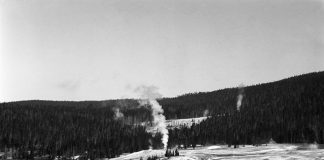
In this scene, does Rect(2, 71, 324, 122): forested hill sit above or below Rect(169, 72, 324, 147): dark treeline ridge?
above

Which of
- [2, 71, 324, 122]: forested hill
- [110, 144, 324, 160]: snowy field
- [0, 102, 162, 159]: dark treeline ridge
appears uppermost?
[2, 71, 324, 122]: forested hill

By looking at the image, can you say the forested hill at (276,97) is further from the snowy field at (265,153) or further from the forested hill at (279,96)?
the snowy field at (265,153)

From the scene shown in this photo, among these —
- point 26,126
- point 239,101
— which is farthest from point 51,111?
point 239,101

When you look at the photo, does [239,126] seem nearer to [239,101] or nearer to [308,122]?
[308,122]

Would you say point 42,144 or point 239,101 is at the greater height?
point 239,101

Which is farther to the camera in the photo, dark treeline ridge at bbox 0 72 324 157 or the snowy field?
dark treeline ridge at bbox 0 72 324 157

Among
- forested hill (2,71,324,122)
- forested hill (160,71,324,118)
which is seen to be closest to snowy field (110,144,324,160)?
forested hill (160,71,324,118)

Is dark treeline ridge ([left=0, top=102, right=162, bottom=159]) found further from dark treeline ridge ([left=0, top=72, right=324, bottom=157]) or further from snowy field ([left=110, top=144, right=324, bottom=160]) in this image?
snowy field ([left=110, top=144, right=324, bottom=160])
